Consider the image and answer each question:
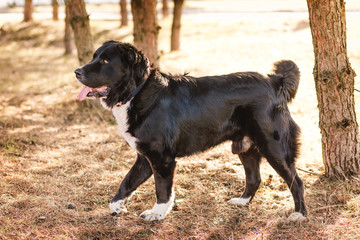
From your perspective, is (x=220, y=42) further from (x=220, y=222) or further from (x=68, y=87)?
(x=220, y=222)

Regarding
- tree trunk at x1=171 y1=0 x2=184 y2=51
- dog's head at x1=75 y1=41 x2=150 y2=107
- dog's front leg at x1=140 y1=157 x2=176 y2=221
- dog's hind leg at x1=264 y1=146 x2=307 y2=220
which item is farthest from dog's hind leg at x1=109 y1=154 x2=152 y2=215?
tree trunk at x1=171 y1=0 x2=184 y2=51

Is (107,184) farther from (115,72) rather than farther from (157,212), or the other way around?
(115,72)

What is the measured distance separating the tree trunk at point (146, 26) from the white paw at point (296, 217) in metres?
5.02

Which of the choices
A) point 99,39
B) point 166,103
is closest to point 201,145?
point 166,103

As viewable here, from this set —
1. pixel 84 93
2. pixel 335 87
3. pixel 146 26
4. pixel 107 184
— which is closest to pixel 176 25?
pixel 146 26

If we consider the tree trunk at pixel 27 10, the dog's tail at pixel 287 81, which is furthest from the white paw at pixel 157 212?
the tree trunk at pixel 27 10

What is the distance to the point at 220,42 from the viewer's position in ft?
57.0

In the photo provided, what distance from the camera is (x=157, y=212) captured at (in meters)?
3.95

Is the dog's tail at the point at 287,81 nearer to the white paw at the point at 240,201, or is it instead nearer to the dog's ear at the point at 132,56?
the white paw at the point at 240,201

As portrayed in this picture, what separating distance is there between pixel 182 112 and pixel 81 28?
5116 mm

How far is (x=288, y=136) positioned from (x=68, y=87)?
7.39 meters

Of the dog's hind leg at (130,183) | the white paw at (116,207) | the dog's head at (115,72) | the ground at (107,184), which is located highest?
the dog's head at (115,72)

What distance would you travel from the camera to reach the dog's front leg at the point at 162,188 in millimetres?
3836

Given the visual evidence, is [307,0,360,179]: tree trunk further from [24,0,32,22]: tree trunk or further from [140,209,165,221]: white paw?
[24,0,32,22]: tree trunk
